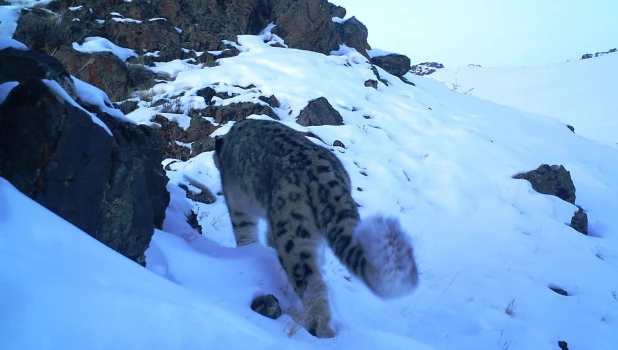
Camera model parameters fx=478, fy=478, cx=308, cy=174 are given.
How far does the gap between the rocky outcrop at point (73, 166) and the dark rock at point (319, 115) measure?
7202mm

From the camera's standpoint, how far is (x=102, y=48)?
42.5 feet

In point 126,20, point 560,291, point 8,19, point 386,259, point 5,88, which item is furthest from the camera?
point 126,20

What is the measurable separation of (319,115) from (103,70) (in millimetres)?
5854

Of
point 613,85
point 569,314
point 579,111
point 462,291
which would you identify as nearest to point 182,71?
point 462,291

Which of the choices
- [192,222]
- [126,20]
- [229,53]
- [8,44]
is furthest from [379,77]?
[8,44]

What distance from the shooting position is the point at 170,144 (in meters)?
10.2

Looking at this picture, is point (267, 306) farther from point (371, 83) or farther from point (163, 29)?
point (163, 29)

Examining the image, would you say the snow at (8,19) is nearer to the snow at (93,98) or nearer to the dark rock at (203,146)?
the dark rock at (203,146)

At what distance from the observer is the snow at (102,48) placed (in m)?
12.5

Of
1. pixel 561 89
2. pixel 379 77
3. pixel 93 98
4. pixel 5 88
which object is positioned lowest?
pixel 379 77

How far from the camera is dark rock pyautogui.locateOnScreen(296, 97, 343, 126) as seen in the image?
10906 millimetres

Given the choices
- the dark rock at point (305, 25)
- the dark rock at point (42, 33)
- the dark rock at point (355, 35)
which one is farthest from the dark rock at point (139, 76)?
the dark rock at point (355, 35)

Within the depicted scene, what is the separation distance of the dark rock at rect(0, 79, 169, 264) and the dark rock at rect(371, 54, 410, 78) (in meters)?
16.2

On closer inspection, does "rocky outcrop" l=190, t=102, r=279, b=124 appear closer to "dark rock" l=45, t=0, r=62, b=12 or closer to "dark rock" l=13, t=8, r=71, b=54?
"dark rock" l=13, t=8, r=71, b=54
